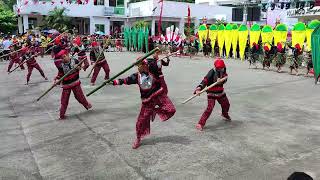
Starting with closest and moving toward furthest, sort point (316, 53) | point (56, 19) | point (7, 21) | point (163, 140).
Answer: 1. point (316, 53)
2. point (163, 140)
3. point (56, 19)
4. point (7, 21)

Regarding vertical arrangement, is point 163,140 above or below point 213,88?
below

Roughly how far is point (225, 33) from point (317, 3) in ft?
19.1

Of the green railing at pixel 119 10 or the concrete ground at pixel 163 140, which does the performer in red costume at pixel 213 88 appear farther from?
the green railing at pixel 119 10

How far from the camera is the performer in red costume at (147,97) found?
6.25 m

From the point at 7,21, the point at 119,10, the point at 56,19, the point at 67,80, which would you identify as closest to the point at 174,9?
the point at 119,10

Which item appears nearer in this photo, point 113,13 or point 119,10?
point 113,13

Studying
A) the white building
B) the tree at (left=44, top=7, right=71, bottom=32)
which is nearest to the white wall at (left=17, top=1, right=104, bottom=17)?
the white building

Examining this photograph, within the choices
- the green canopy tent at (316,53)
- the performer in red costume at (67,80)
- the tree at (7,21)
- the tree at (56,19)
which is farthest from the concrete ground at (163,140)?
the tree at (7,21)

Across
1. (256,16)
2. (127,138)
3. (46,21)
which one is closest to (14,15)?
(46,21)

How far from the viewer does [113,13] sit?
4078 cm

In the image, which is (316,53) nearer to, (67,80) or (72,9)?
(67,80)

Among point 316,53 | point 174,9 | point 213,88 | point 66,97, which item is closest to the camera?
point 316,53

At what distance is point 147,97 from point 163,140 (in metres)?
0.89

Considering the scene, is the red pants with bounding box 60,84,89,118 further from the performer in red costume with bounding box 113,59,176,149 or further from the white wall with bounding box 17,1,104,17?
the white wall with bounding box 17,1,104,17
